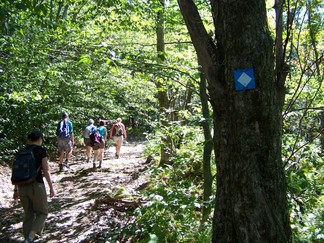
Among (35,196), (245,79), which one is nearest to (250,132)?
(245,79)

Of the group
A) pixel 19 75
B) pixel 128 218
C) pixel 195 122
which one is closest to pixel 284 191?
pixel 195 122

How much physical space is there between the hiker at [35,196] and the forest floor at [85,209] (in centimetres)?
70

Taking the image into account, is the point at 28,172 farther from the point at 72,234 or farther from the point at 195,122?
the point at 195,122

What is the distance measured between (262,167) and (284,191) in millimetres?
306

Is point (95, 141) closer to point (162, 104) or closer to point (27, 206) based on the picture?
point (162, 104)

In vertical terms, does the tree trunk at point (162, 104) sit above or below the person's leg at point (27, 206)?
above

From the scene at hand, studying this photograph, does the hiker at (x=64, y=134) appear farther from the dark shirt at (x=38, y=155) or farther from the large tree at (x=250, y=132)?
the large tree at (x=250, y=132)

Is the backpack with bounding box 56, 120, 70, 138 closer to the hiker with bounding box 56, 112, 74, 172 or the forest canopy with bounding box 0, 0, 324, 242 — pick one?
the hiker with bounding box 56, 112, 74, 172

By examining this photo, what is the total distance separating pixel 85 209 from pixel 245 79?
18.8ft

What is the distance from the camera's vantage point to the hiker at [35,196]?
17.2 ft

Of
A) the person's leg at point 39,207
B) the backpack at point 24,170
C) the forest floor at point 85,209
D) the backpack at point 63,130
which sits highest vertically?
the backpack at point 63,130

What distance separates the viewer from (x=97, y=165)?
12562 millimetres

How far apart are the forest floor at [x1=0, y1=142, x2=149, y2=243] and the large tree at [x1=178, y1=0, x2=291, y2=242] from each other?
7.20 ft

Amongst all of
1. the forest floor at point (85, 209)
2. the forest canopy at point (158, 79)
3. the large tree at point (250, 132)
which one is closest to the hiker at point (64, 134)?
the forest floor at point (85, 209)
